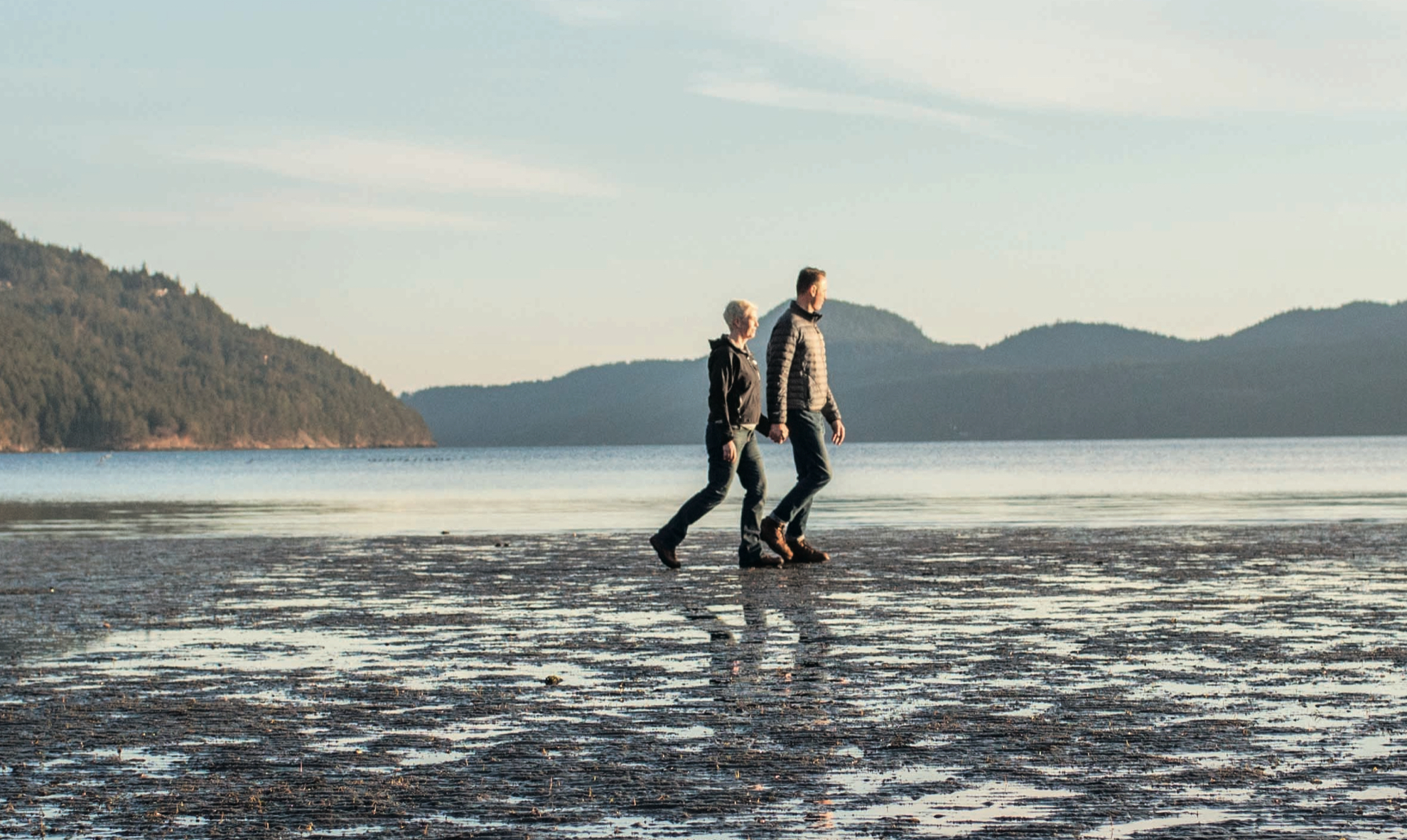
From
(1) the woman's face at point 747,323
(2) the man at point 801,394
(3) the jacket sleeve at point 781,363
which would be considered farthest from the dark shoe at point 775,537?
(1) the woman's face at point 747,323

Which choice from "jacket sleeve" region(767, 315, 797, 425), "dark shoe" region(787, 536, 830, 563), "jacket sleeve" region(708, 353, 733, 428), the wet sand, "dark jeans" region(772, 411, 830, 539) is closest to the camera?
the wet sand

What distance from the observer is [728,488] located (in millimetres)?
15859

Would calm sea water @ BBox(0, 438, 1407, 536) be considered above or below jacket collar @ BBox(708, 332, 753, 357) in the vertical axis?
below

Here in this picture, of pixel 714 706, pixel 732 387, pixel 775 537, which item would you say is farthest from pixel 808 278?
pixel 714 706

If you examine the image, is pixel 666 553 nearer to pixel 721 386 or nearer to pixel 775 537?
pixel 775 537

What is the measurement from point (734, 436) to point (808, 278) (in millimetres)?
1684

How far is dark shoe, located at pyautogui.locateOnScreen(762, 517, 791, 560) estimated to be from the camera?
1594cm

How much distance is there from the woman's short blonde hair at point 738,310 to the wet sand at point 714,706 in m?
2.50

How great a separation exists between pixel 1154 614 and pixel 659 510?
889 inches

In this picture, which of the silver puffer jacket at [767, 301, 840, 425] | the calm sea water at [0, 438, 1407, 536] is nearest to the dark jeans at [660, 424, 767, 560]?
the silver puffer jacket at [767, 301, 840, 425]

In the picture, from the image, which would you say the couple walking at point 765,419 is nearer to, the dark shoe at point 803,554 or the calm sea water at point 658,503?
the dark shoe at point 803,554

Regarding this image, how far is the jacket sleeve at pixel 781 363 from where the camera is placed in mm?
15898

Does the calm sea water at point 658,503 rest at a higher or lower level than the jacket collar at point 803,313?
lower

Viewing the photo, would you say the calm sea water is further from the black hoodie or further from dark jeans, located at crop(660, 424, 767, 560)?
the black hoodie
